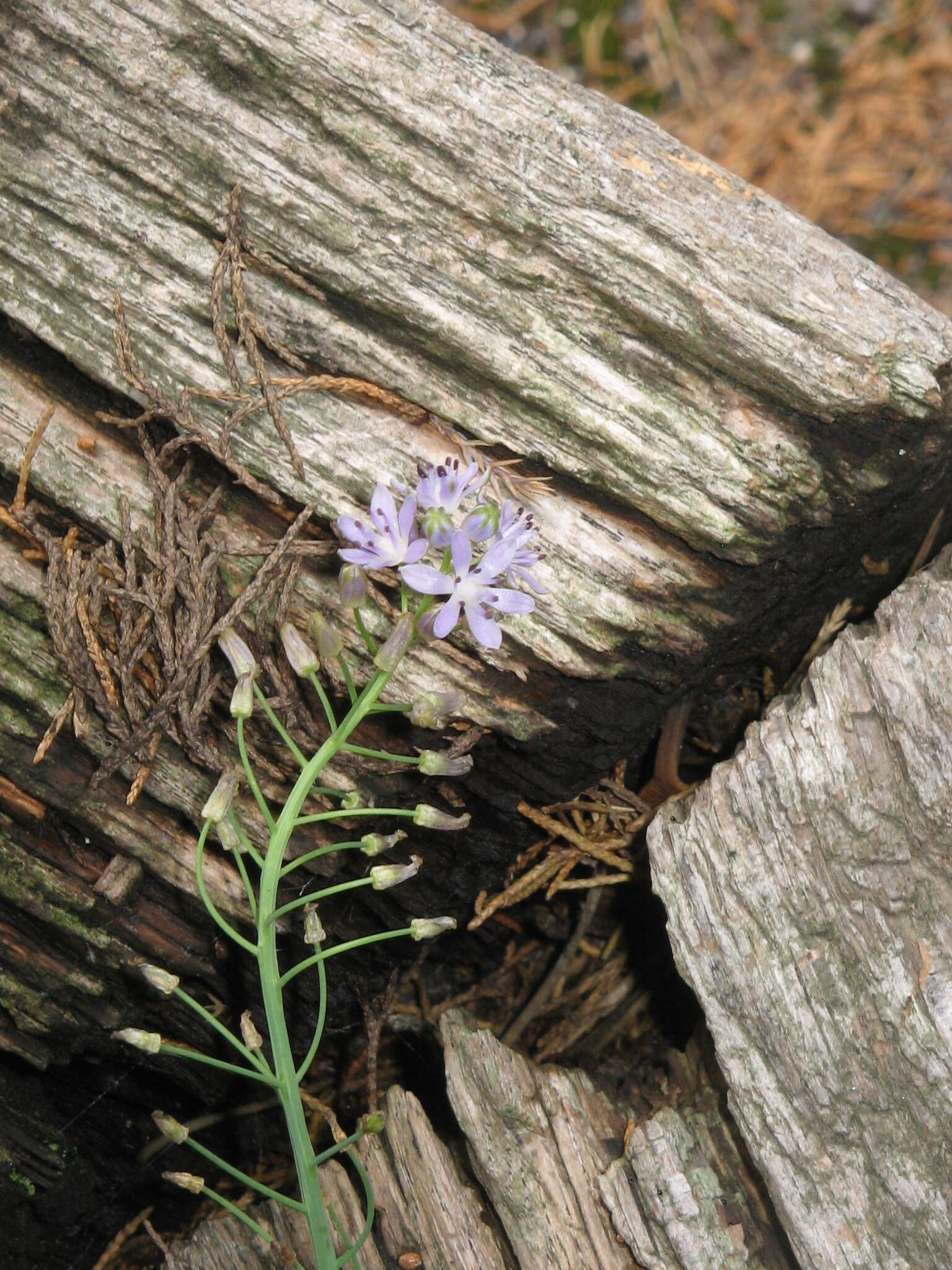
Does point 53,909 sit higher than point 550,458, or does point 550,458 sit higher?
point 550,458

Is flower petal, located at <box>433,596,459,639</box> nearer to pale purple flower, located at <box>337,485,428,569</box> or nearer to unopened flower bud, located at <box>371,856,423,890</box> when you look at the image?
pale purple flower, located at <box>337,485,428,569</box>

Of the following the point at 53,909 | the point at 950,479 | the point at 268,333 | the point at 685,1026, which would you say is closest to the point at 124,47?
the point at 268,333

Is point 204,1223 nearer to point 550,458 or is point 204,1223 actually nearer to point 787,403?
point 550,458

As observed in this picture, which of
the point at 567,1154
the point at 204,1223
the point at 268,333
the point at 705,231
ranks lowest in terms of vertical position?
the point at 204,1223

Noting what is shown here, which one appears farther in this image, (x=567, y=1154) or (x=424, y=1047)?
(x=424, y=1047)

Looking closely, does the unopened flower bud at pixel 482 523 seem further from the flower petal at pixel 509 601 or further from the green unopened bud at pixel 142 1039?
the green unopened bud at pixel 142 1039

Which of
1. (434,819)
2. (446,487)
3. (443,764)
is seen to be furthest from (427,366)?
(434,819)
